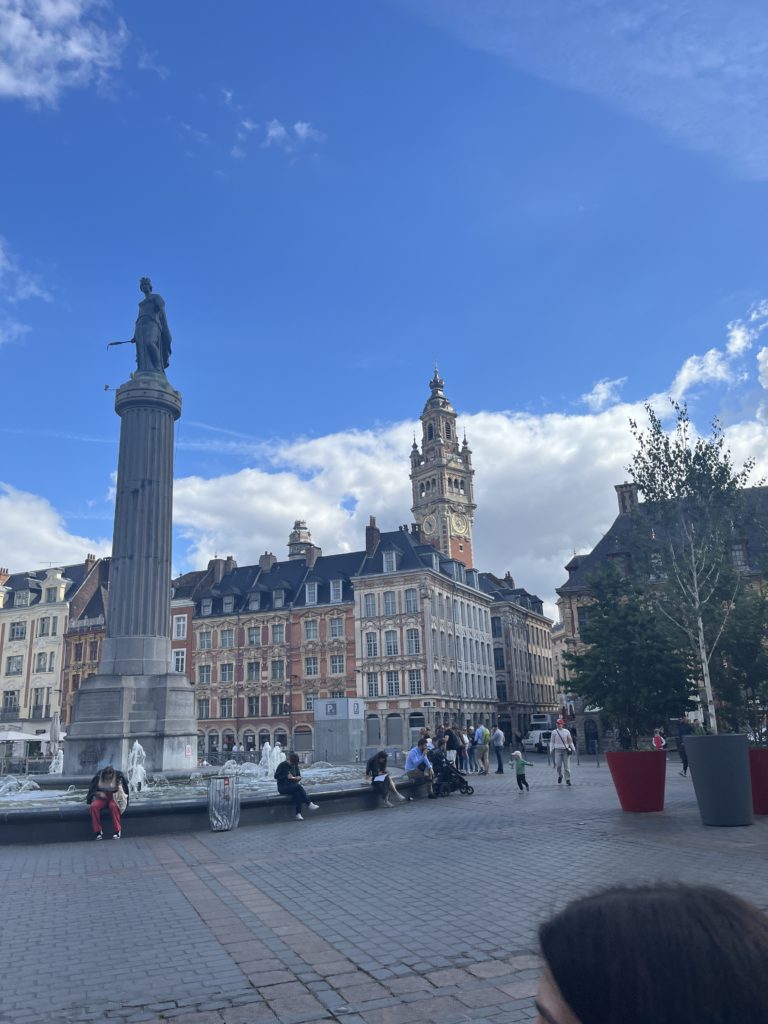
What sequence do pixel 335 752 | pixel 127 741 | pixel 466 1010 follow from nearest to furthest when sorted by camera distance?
pixel 466 1010 < pixel 127 741 < pixel 335 752

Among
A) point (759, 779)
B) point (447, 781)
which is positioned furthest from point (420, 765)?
point (759, 779)

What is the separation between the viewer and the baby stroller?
64.0 feet

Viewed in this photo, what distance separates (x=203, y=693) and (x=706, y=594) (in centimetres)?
5106

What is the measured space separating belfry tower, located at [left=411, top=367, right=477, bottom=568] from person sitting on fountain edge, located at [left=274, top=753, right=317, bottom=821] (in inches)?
2735

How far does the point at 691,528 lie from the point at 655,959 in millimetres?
16927

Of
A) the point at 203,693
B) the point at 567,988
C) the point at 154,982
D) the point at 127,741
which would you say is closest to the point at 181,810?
the point at 127,741

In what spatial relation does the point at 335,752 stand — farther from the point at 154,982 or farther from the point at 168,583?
the point at 154,982

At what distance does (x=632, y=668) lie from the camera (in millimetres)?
15367

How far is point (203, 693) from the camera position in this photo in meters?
61.8

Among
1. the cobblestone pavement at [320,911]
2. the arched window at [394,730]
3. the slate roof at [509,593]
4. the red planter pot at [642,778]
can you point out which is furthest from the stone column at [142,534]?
the slate roof at [509,593]

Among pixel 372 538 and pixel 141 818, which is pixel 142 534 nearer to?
pixel 141 818

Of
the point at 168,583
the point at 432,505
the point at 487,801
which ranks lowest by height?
the point at 487,801

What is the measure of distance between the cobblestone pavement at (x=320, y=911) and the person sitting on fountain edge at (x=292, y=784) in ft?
3.46

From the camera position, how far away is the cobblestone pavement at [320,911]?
502 centimetres
